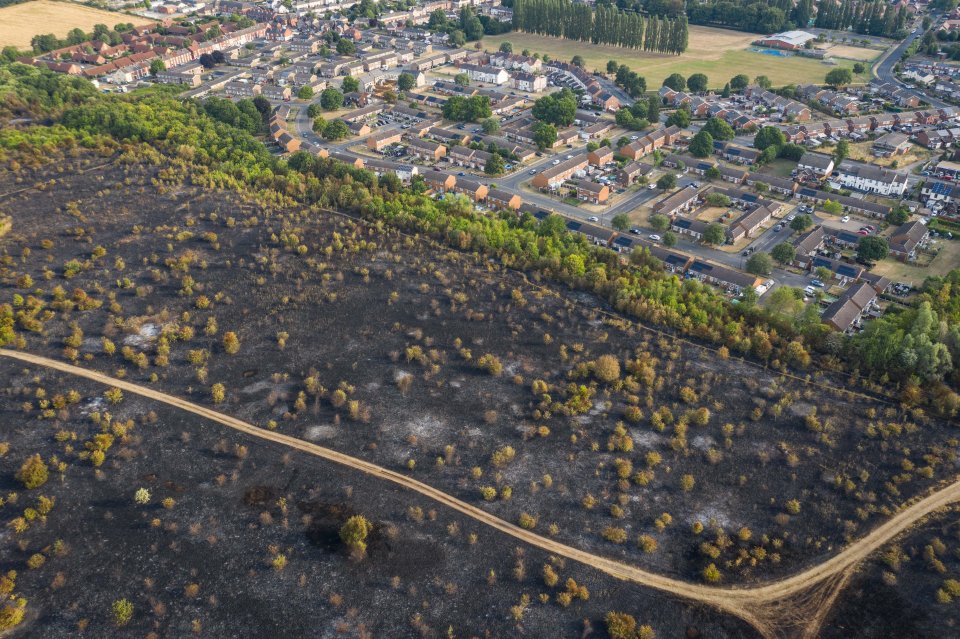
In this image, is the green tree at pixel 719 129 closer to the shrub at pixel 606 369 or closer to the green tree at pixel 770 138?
the green tree at pixel 770 138

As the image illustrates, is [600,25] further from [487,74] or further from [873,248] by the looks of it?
[873,248]

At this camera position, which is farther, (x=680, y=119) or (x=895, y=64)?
(x=895, y=64)

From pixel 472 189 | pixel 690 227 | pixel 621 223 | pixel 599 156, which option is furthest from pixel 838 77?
pixel 472 189

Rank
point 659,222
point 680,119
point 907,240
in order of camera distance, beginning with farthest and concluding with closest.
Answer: point 680,119 → point 659,222 → point 907,240

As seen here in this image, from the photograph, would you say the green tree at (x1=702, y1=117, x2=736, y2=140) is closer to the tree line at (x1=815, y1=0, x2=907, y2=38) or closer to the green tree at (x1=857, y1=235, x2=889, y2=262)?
the green tree at (x1=857, y1=235, x2=889, y2=262)

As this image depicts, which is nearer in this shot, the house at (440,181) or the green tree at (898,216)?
the green tree at (898,216)

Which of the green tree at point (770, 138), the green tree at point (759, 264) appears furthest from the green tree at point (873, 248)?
the green tree at point (770, 138)

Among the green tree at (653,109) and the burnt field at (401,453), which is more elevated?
the green tree at (653,109)
